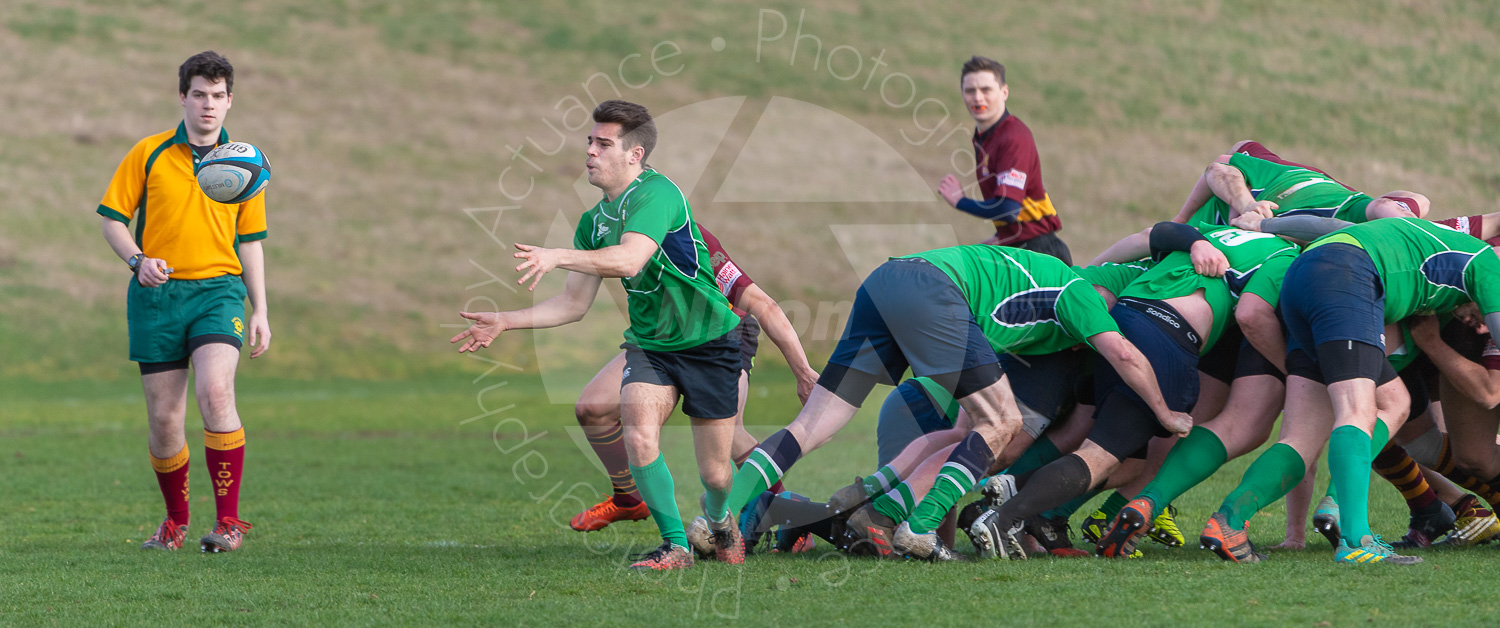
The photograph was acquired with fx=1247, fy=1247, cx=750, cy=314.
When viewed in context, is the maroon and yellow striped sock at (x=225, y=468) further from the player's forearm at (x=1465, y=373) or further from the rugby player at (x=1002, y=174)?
the player's forearm at (x=1465, y=373)

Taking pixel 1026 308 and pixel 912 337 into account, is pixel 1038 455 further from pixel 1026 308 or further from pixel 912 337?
pixel 912 337

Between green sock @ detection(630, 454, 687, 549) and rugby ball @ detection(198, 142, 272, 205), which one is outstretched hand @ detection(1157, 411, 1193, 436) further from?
rugby ball @ detection(198, 142, 272, 205)

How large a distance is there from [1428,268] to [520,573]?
3.94m

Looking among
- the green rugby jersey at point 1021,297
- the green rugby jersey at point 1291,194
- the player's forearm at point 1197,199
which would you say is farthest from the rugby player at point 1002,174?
the green rugby jersey at point 1021,297

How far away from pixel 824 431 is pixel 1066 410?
127 centimetres

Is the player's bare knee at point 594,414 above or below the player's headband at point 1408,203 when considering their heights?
below

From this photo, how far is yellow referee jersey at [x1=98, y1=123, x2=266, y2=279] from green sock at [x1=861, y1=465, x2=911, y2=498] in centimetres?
323

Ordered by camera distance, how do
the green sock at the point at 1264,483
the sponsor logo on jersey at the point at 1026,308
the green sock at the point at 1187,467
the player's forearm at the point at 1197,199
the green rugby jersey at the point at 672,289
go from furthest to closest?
the player's forearm at the point at 1197,199
the sponsor logo on jersey at the point at 1026,308
the green sock at the point at 1187,467
the green rugby jersey at the point at 672,289
the green sock at the point at 1264,483

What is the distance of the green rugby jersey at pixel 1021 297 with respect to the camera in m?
5.46

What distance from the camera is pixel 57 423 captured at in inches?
535

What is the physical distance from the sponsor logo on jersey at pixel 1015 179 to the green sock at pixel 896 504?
106 inches

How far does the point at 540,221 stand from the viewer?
92.1 ft

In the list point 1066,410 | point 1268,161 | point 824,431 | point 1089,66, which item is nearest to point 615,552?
point 824,431

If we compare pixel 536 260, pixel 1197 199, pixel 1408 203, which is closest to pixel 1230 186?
pixel 1197 199
